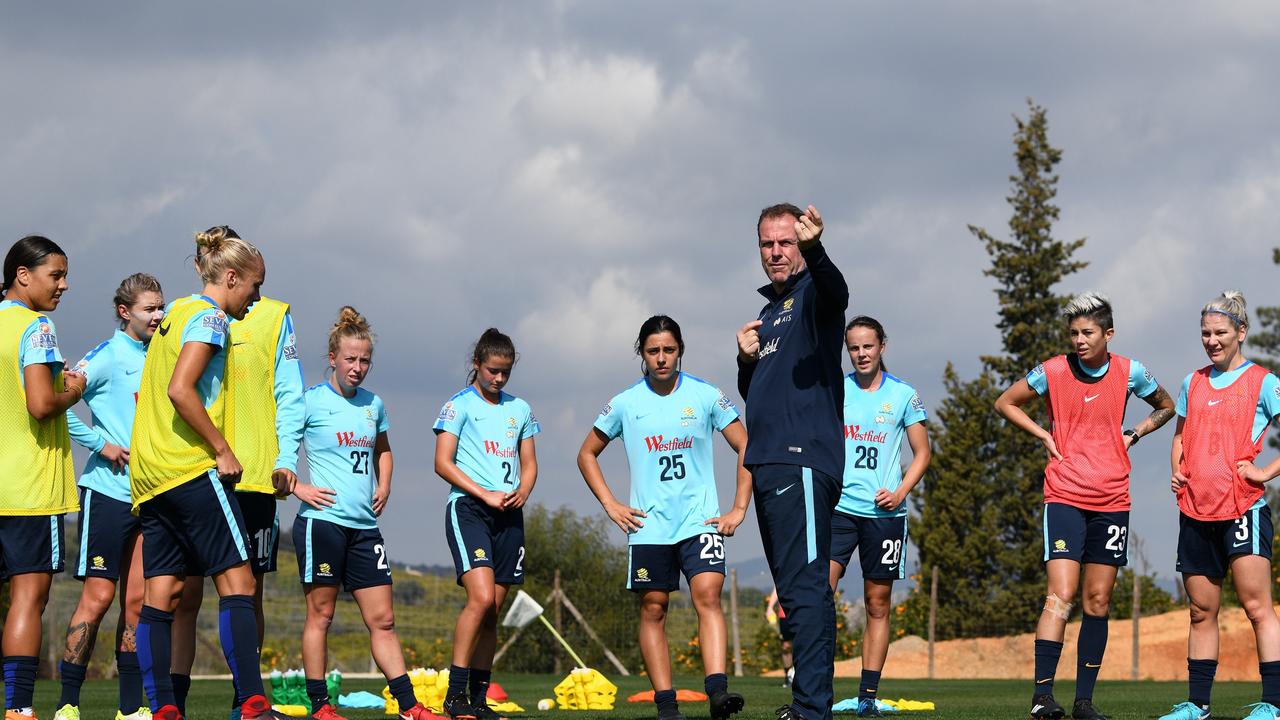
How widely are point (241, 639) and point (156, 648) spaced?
1.49 ft

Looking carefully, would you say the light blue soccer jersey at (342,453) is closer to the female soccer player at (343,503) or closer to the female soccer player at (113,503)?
the female soccer player at (343,503)

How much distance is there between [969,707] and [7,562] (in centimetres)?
711

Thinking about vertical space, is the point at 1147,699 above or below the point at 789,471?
below

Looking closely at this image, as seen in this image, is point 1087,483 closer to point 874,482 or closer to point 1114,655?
point 874,482

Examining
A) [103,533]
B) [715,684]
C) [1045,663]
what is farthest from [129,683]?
[1045,663]

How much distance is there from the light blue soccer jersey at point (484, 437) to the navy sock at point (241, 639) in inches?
113

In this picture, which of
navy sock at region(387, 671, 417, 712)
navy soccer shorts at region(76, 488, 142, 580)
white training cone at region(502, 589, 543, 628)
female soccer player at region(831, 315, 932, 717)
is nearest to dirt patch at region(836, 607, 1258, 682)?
white training cone at region(502, 589, 543, 628)

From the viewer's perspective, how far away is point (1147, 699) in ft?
39.1

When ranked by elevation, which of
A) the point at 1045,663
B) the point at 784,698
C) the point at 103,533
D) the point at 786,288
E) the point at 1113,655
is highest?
the point at 786,288

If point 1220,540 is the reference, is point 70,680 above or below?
below

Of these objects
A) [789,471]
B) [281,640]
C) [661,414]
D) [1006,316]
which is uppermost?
[1006,316]

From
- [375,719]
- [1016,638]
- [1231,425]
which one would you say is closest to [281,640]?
[1016,638]

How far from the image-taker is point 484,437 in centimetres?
902

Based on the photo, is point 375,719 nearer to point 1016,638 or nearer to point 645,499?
point 645,499
